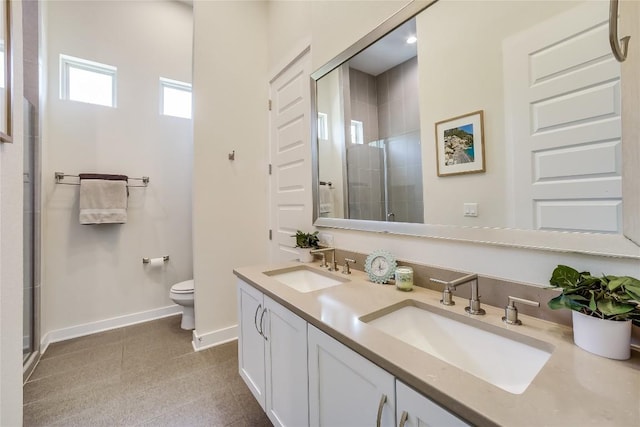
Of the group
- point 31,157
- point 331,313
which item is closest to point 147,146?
point 31,157

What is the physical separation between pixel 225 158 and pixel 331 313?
1.92 metres

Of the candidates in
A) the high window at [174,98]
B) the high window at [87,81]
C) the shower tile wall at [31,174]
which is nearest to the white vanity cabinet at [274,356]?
the shower tile wall at [31,174]

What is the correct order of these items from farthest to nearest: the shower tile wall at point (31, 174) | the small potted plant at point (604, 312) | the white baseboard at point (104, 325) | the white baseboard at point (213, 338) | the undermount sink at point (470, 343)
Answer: the white baseboard at point (104, 325) → the white baseboard at point (213, 338) → the shower tile wall at point (31, 174) → the undermount sink at point (470, 343) → the small potted plant at point (604, 312)

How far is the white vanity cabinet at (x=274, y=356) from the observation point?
3.43 ft

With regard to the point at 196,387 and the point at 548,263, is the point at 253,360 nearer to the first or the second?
the point at 196,387

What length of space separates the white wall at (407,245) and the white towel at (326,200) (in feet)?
0.56

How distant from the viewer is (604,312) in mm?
626

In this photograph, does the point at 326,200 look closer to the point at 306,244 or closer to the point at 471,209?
the point at 306,244

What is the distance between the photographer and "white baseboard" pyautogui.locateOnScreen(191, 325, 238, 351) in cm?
226

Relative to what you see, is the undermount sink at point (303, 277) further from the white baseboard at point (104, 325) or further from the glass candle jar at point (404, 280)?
the white baseboard at point (104, 325)

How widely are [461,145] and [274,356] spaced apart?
124cm

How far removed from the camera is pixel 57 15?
2418 mm

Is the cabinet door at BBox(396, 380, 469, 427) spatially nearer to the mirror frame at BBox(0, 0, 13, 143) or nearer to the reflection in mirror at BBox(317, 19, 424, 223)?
the reflection in mirror at BBox(317, 19, 424, 223)

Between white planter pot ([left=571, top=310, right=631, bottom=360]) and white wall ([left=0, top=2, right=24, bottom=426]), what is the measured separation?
1914 millimetres
